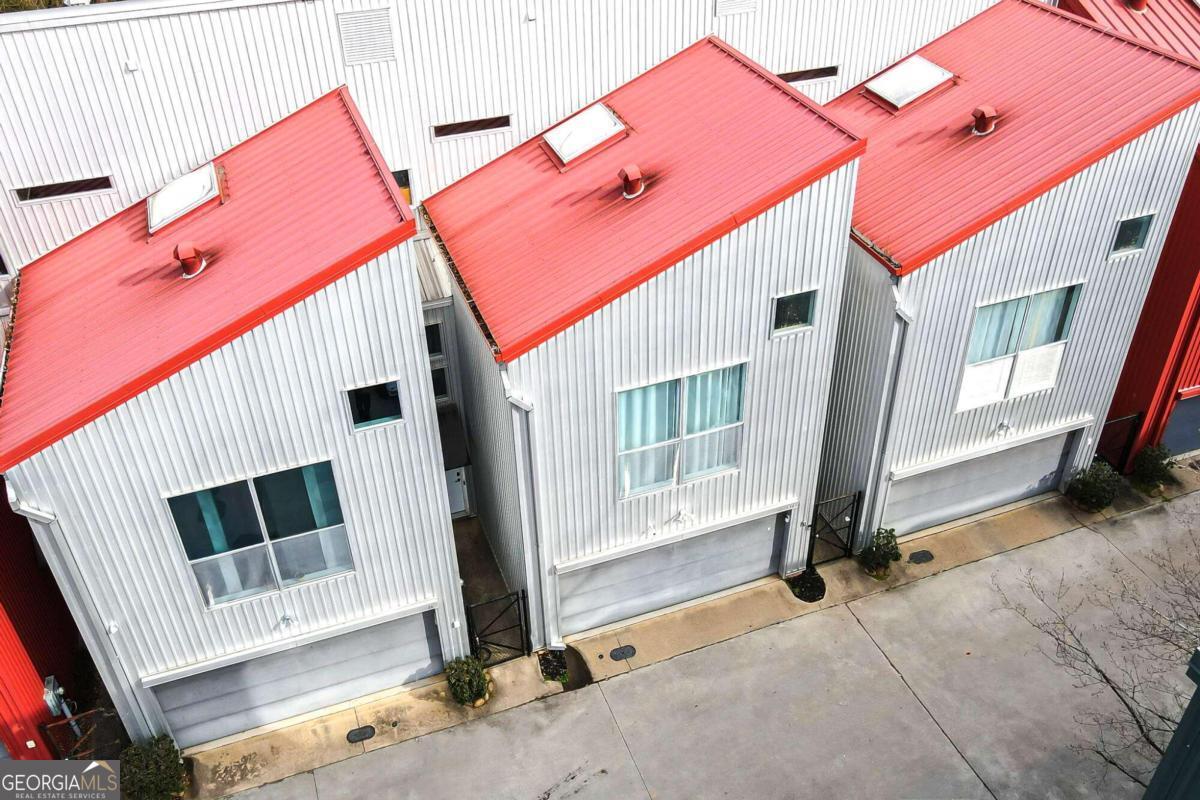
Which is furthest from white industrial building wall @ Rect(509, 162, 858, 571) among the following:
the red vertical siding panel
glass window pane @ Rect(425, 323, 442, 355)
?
the red vertical siding panel

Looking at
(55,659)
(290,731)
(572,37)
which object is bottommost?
(290,731)

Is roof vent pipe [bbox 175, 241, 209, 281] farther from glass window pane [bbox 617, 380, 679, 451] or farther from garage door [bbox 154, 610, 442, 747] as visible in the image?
glass window pane [bbox 617, 380, 679, 451]

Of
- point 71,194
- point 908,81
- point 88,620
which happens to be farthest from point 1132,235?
point 71,194

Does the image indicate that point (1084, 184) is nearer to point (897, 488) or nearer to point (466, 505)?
point (897, 488)

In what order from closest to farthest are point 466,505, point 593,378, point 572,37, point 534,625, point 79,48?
point 593,378, point 79,48, point 534,625, point 572,37, point 466,505

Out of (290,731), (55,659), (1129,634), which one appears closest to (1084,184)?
(1129,634)

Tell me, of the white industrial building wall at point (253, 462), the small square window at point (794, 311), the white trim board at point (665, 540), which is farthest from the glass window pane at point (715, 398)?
the white industrial building wall at point (253, 462)
